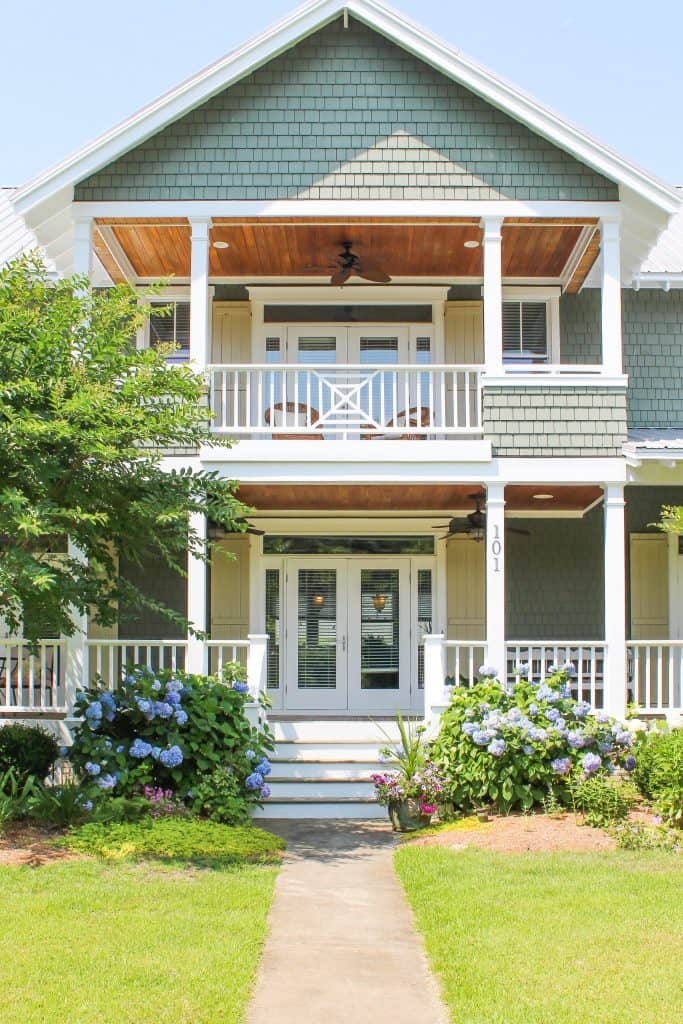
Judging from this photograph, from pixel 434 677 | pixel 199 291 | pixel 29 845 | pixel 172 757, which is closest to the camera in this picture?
pixel 29 845

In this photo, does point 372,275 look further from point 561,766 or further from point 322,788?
point 561,766

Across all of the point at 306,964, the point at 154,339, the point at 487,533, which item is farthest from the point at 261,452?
the point at 306,964

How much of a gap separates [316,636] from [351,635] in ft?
1.63

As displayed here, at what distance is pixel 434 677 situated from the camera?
→ 12.5m

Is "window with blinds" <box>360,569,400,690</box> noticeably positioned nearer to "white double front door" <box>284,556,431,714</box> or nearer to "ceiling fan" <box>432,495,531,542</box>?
"white double front door" <box>284,556,431,714</box>

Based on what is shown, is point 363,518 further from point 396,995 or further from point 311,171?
point 396,995

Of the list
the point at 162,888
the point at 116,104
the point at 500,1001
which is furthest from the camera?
the point at 116,104

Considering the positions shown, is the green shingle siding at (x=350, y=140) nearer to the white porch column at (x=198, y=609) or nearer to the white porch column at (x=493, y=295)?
the white porch column at (x=493, y=295)

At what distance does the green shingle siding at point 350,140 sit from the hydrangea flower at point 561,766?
21.8 feet

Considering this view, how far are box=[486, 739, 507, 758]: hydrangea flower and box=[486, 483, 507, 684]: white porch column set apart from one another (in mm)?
2175

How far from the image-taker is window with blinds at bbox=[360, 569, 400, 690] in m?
15.7

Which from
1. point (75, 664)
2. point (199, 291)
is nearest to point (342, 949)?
point (75, 664)

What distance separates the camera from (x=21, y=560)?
30.5 ft

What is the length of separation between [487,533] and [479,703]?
7.94 feet
